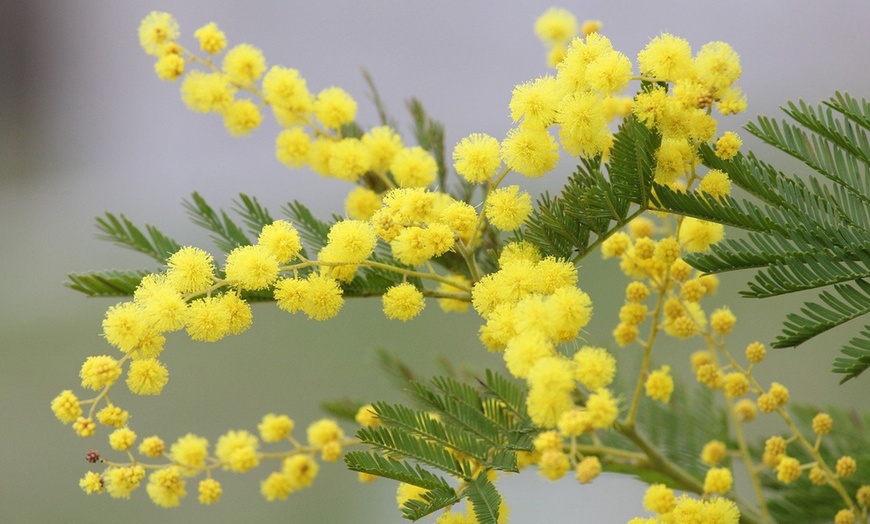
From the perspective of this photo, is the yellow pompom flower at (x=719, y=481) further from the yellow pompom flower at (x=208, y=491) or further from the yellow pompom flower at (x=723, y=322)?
the yellow pompom flower at (x=208, y=491)

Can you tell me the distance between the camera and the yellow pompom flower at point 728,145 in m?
0.33

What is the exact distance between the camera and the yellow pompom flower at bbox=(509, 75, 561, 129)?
33 cm

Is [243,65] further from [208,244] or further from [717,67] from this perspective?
[208,244]

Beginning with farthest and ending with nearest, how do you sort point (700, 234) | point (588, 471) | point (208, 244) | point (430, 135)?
point (208, 244) < point (430, 135) < point (700, 234) < point (588, 471)

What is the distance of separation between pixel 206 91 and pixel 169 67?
0.07 ft

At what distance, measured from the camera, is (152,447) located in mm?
390

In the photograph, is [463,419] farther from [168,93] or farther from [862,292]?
[168,93]

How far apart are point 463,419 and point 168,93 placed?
6.32 ft

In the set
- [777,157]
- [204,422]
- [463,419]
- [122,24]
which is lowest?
[463,419]

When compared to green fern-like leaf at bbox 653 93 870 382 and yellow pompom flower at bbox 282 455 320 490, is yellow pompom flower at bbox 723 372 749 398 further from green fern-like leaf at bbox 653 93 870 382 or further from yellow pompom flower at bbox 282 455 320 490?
yellow pompom flower at bbox 282 455 320 490

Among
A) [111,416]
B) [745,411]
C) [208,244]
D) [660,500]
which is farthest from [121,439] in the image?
[208,244]

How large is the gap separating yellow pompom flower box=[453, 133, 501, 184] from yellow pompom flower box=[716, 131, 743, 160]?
0.29 feet

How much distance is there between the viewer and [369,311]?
147cm

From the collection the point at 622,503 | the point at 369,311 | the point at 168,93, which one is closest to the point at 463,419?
the point at 622,503
